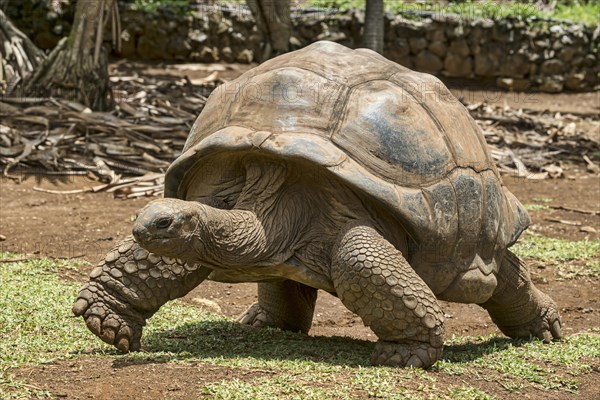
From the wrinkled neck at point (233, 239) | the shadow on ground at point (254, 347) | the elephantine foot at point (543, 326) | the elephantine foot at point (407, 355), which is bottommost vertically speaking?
the elephantine foot at point (543, 326)

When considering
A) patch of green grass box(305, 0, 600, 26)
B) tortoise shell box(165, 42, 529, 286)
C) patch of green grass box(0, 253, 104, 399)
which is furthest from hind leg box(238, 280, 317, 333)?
patch of green grass box(305, 0, 600, 26)

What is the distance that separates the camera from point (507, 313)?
18.0 ft

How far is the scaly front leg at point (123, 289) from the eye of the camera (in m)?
4.34

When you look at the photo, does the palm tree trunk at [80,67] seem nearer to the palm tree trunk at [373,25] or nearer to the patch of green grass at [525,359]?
the palm tree trunk at [373,25]

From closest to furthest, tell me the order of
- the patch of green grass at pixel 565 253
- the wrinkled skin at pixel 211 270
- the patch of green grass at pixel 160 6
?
the wrinkled skin at pixel 211 270
the patch of green grass at pixel 565 253
the patch of green grass at pixel 160 6

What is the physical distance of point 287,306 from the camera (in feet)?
17.9

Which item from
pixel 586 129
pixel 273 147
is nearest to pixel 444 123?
pixel 273 147

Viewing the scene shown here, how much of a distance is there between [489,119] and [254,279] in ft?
31.4

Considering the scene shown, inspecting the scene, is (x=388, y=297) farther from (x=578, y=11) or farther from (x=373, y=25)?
(x=578, y=11)

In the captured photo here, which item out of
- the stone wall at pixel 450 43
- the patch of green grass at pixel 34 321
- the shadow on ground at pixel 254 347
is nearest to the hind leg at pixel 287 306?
the shadow on ground at pixel 254 347

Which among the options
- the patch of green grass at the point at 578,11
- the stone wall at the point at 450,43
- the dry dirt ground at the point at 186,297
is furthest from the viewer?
the patch of green grass at the point at 578,11

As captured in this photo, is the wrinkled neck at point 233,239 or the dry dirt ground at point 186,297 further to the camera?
the wrinkled neck at point 233,239

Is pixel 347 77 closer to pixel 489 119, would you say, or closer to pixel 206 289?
pixel 206 289

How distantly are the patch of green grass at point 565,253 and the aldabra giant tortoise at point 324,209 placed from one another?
2.82 m
